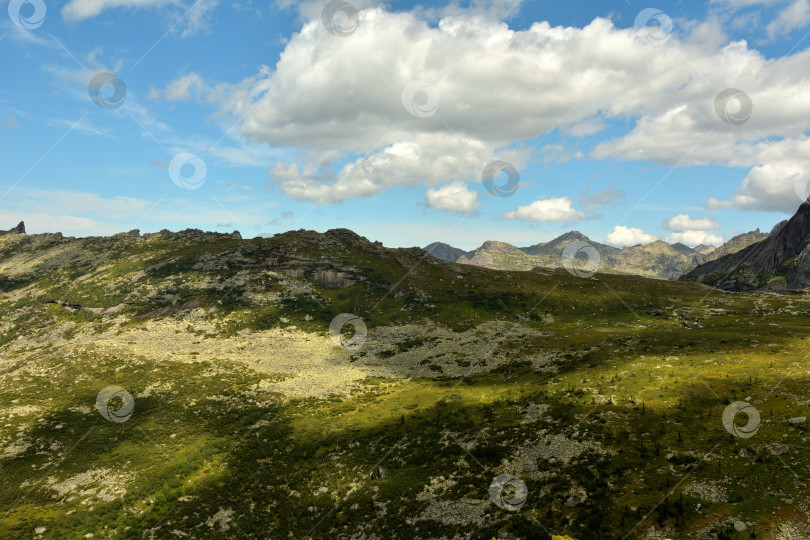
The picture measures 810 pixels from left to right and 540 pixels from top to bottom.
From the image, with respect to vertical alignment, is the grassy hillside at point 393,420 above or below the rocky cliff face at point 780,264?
below

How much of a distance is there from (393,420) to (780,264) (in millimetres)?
196812

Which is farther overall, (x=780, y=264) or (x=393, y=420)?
(x=780, y=264)

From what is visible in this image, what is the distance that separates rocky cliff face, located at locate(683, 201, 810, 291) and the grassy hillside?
7533 centimetres

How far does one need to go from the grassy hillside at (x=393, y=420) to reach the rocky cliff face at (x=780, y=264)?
7533 cm

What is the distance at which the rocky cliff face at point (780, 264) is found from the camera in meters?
144

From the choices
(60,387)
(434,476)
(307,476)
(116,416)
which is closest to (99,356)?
(60,387)

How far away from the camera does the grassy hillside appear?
26234 millimetres

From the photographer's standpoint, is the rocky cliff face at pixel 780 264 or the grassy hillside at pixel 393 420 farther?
the rocky cliff face at pixel 780 264

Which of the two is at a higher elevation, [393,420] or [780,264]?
[780,264]

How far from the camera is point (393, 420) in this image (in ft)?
162

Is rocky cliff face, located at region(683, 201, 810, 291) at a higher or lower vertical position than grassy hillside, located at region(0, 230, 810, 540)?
higher

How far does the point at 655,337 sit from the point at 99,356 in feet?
324

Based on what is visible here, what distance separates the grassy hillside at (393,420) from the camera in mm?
26234

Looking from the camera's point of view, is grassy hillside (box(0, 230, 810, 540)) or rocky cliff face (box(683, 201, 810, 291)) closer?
grassy hillside (box(0, 230, 810, 540))
